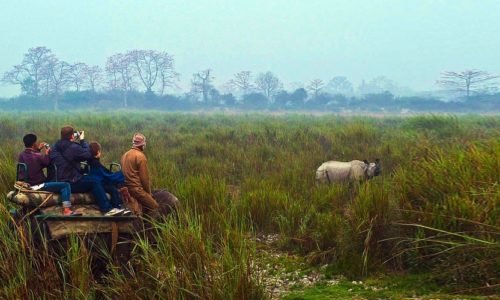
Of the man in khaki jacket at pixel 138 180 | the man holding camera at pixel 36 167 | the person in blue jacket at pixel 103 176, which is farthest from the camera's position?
the man in khaki jacket at pixel 138 180

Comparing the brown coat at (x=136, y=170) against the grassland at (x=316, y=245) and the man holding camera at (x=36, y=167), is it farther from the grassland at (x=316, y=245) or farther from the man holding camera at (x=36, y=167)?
the man holding camera at (x=36, y=167)

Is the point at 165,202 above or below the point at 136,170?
below

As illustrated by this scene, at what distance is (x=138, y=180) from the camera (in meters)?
6.30

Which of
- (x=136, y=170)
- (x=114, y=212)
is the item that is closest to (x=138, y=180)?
(x=136, y=170)

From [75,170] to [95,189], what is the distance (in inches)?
14.0

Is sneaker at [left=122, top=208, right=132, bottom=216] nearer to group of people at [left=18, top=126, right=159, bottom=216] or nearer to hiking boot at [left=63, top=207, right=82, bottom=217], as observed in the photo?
group of people at [left=18, top=126, right=159, bottom=216]

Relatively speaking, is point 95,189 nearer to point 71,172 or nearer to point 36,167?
point 71,172

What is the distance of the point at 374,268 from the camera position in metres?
5.94

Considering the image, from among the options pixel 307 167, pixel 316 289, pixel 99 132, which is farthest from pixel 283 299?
pixel 99 132

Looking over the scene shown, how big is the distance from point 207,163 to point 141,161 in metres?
7.65

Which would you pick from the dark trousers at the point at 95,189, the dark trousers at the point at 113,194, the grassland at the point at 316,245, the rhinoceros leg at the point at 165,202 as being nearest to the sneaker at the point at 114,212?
the dark trousers at the point at 95,189

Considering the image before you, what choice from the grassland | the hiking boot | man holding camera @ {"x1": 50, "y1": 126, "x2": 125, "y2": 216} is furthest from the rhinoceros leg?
the hiking boot

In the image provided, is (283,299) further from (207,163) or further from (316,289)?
(207,163)

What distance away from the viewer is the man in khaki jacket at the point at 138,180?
246 inches
